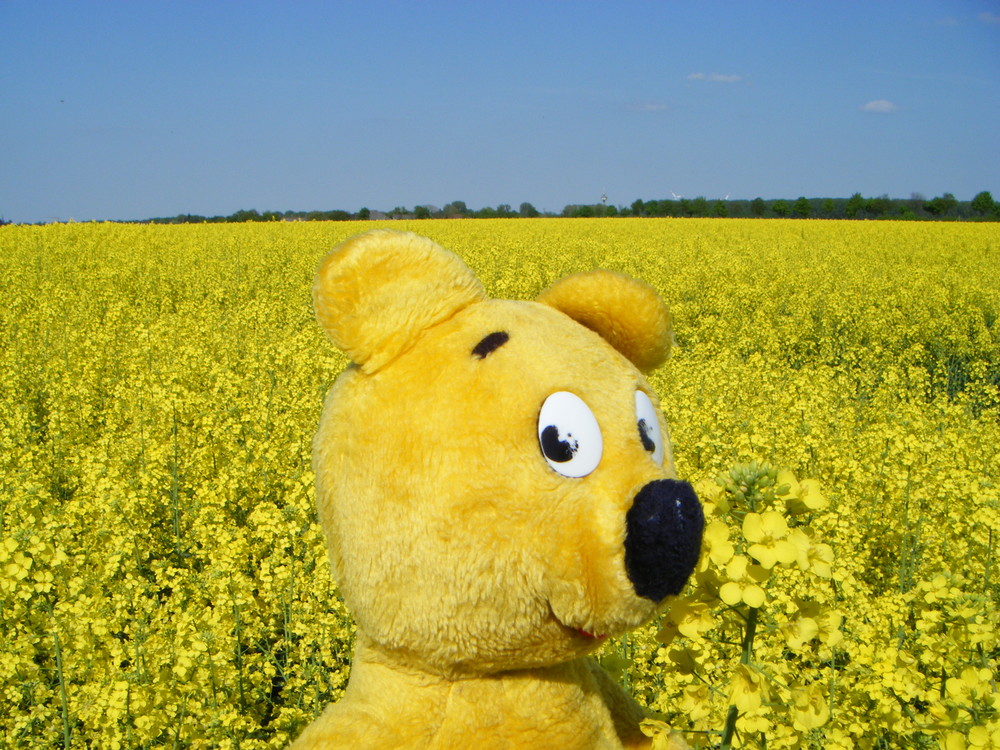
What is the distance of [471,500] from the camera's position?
1.50 metres

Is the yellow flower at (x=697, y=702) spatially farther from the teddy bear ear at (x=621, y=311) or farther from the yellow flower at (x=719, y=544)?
the teddy bear ear at (x=621, y=311)

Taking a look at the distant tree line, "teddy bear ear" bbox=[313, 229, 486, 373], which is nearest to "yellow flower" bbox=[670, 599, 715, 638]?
"teddy bear ear" bbox=[313, 229, 486, 373]

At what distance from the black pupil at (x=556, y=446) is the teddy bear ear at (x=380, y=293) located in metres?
0.36

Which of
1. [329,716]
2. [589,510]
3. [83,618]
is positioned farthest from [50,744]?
[589,510]

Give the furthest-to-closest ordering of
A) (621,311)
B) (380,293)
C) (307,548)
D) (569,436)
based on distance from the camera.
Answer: (307,548) → (621,311) → (380,293) → (569,436)

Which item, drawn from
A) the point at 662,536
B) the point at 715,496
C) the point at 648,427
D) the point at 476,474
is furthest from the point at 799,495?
the point at 476,474

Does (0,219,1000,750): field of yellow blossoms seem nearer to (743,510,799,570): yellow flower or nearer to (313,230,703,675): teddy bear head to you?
(743,510,799,570): yellow flower

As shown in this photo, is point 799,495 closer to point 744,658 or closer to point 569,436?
point 744,658

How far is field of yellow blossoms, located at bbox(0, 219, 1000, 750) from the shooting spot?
146cm

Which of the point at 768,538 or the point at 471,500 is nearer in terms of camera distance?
the point at 768,538

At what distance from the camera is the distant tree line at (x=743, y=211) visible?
4616 centimetres

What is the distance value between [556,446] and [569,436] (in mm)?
30

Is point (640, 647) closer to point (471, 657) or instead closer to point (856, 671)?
point (856, 671)

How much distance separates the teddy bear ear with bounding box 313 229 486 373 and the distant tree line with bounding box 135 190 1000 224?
43377 millimetres
